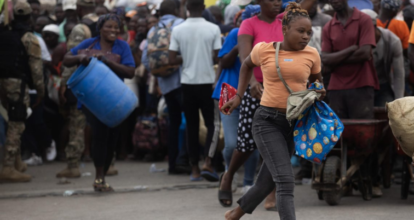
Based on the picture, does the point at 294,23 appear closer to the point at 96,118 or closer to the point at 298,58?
the point at 298,58

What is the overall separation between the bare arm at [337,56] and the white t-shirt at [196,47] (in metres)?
1.88

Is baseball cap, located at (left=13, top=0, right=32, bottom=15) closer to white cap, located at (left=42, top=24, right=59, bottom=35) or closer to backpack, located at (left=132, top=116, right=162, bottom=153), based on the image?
white cap, located at (left=42, top=24, right=59, bottom=35)

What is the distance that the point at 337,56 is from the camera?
7832 mm

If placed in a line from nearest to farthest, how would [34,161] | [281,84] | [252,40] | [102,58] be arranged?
[281,84]
[252,40]
[102,58]
[34,161]

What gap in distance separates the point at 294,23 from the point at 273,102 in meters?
0.59

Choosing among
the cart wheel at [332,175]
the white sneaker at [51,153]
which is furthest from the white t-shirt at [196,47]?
the white sneaker at [51,153]

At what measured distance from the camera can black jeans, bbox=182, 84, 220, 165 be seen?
940cm

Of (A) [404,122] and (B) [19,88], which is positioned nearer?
(A) [404,122]

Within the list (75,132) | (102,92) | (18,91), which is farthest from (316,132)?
(75,132)

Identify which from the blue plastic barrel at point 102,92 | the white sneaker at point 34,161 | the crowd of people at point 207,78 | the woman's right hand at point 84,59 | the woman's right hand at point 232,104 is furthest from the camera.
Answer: the white sneaker at point 34,161

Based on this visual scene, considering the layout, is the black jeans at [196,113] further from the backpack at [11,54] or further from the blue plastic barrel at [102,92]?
the backpack at [11,54]

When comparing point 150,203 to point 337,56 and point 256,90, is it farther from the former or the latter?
point 337,56

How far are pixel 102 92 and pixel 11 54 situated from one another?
192 centimetres

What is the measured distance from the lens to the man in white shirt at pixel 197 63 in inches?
368
